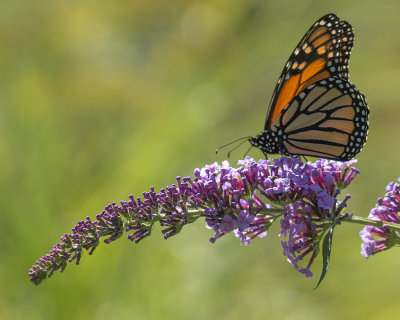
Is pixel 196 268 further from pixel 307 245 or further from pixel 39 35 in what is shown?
pixel 39 35

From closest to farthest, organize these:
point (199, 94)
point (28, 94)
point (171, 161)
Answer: point (171, 161)
point (28, 94)
point (199, 94)

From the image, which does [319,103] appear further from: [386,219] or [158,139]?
[158,139]

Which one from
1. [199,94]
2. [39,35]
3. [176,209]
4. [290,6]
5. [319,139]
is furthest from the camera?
[290,6]

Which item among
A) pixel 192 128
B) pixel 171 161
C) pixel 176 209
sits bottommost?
pixel 176 209

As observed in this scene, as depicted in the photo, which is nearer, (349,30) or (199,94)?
(349,30)

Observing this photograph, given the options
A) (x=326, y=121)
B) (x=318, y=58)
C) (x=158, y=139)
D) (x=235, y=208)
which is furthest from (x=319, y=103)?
(x=158, y=139)

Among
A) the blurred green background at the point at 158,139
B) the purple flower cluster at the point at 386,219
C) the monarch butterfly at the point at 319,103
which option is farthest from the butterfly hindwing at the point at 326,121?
the blurred green background at the point at 158,139

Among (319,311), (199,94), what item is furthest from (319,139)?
(199,94)
